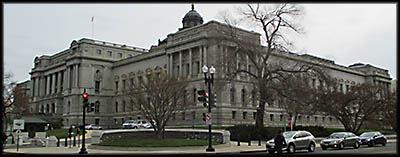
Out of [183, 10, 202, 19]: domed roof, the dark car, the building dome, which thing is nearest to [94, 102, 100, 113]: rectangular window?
the building dome

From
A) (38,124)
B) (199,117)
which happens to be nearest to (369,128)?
(199,117)

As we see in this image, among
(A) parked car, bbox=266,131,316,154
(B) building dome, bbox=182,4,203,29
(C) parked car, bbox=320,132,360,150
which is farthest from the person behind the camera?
(B) building dome, bbox=182,4,203,29

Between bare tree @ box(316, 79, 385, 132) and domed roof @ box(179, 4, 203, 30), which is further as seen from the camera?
domed roof @ box(179, 4, 203, 30)

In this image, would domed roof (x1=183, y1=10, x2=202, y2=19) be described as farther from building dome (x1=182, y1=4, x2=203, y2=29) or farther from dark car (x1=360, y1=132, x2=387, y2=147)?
dark car (x1=360, y1=132, x2=387, y2=147)

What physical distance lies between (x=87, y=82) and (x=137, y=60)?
15.1 metres

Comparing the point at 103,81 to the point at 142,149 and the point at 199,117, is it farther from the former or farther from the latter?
the point at 142,149

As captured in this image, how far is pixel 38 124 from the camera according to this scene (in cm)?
7588

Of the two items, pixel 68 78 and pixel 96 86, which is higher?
pixel 68 78

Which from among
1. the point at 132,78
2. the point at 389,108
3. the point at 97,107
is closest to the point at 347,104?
the point at 389,108

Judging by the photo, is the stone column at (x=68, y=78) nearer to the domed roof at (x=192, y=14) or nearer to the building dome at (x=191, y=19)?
the building dome at (x=191, y=19)

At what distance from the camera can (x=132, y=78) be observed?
95.8m

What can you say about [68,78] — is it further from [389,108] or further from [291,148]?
[291,148]

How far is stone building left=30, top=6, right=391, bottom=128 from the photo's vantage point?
72.8m

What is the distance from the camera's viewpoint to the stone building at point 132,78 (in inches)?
2864
